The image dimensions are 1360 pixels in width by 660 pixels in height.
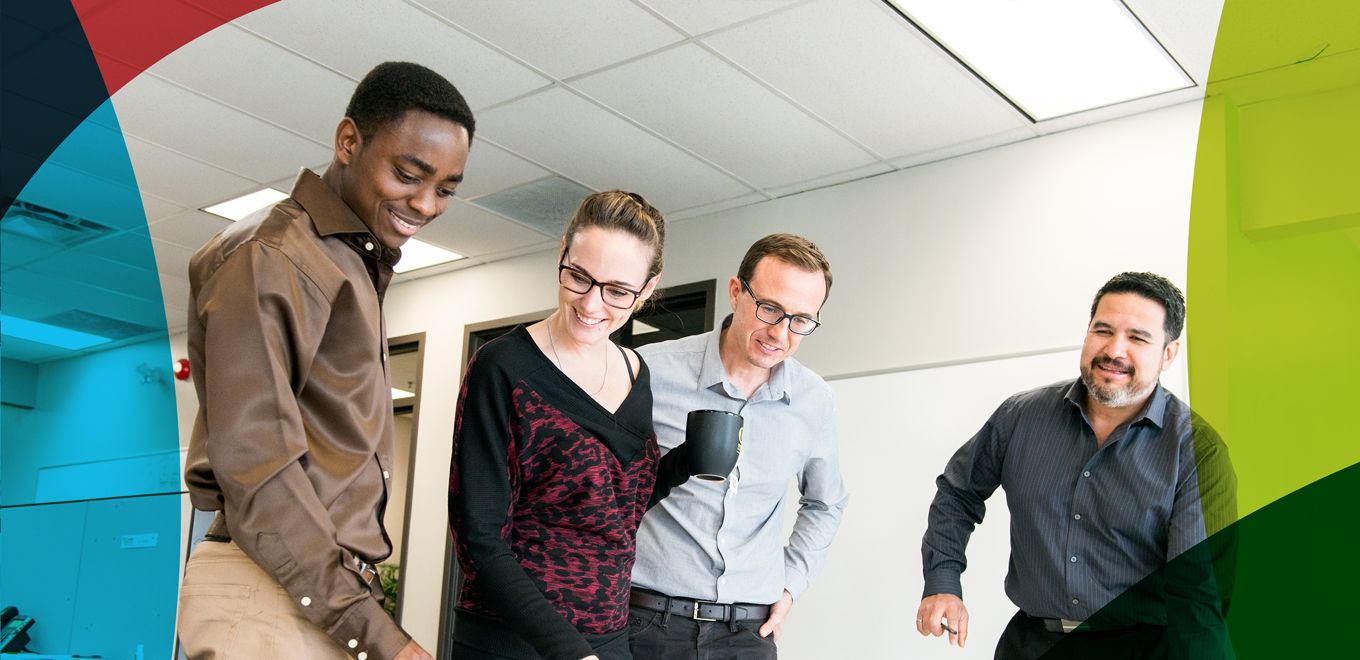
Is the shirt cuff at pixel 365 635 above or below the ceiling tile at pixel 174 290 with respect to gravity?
below

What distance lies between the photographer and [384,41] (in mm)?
3502

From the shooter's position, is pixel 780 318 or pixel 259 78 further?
pixel 259 78

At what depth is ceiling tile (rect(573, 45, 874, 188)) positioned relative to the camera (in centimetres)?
359

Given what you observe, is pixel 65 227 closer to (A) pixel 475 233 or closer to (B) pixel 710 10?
(A) pixel 475 233

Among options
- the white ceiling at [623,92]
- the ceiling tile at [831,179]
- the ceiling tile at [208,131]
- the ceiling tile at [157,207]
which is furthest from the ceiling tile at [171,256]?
the ceiling tile at [831,179]

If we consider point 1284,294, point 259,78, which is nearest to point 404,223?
point 259,78

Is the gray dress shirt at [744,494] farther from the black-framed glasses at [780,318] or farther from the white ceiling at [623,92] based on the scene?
the white ceiling at [623,92]

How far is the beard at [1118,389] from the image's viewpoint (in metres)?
2.06

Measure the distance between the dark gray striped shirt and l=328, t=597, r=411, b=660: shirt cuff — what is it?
4.45 ft

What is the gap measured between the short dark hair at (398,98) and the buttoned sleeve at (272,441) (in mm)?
247

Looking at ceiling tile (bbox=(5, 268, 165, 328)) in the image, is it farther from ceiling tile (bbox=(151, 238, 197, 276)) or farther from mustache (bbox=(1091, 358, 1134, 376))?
mustache (bbox=(1091, 358, 1134, 376))

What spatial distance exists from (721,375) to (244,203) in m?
3.74

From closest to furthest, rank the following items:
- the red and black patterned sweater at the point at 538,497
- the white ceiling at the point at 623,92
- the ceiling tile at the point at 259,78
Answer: the red and black patterned sweater at the point at 538,497, the white ceiling at the point at 623,92, the ceiling tile at the point at 259,78

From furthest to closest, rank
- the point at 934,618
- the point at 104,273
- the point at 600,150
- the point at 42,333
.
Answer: the point at 104,273, the point at 600,150, the point at 42,333, the point at 934,618
